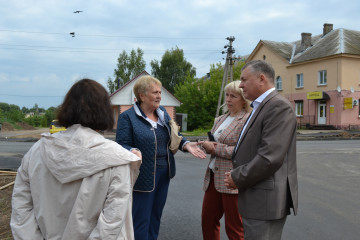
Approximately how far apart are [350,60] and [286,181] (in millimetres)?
33038

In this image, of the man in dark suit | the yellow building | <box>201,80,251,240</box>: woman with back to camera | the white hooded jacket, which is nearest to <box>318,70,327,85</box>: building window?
the yellow building

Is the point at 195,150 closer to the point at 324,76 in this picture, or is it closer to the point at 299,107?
the point at 324,76

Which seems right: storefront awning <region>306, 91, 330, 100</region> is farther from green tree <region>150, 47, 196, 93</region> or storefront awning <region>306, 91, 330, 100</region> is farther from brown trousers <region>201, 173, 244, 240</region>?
brown trousers <region>201, 173, 244, 240</region>

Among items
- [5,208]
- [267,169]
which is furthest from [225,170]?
[5,208]

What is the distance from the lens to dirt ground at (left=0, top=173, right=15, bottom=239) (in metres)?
4.36

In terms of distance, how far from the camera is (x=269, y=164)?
239 centimetres

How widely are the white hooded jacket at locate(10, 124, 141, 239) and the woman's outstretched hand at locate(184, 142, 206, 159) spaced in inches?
63.7

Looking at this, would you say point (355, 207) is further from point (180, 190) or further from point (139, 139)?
point (139, 139)

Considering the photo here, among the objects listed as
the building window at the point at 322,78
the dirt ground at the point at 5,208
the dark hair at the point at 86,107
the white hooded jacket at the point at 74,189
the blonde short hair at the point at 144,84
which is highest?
the building window at the point at 322,78

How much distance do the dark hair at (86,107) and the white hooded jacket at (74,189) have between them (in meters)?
0.06

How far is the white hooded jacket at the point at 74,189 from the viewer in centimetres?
195

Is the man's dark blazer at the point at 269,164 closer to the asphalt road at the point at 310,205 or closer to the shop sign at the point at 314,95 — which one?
the asphalt road at the point at 310,205

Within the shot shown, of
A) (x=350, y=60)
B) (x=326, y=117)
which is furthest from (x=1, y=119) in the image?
(x=350, y=60)

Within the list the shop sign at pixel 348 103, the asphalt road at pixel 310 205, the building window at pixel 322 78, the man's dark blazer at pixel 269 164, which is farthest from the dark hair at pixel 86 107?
the building window at pixel 322 78
